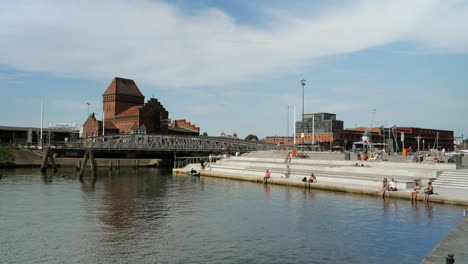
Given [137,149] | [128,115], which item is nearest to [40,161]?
[137,149]

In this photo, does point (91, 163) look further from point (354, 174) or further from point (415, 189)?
point (415, 189)

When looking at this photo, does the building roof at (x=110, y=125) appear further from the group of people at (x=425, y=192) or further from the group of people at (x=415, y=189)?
→ the group of people at (x=425, y=192)

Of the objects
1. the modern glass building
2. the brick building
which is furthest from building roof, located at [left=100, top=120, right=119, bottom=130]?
the modern glass building

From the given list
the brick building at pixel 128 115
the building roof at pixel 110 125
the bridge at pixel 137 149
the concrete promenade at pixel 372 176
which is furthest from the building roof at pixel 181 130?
the concrete promenade at pixel 372 176

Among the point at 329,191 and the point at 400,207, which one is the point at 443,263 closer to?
the point at 400,207

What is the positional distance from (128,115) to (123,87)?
13843 millimetres

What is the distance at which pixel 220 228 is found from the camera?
20328mm

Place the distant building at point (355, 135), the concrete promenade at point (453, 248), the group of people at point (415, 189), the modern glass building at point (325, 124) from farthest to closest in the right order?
the modern glass building at point (325, 124)
the distant building at point (355, 135)
the group of people at point (415, 189)
the concrete promenade at point (453, 248)

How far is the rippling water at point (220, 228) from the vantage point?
615 inches

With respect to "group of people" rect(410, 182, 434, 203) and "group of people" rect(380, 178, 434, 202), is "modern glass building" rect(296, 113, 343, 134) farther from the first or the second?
"group of people" rect(410, 182, 434, 203)

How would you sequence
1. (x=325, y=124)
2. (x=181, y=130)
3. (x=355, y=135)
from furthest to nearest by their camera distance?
(x=325, y=124), (x=355, y=135), (x=181, y=130)

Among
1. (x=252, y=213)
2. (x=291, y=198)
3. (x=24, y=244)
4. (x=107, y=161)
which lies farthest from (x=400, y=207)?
(x=107, y=161)

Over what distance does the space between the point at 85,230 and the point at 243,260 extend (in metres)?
9.26

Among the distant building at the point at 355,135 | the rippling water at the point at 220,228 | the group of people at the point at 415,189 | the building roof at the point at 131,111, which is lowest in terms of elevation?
the rippling water at the point at 220,228
